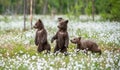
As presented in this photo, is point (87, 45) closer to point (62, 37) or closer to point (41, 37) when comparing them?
point (62, 37)

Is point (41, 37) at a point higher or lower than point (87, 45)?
higher

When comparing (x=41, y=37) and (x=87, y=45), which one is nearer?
(x=41, y=37)

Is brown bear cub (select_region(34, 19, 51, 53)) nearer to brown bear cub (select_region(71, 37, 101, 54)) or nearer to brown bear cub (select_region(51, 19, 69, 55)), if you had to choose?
brown bear cub (select_region(51, 19, 69, 55))

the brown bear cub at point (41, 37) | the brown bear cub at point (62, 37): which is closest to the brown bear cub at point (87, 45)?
the brown bear cub at point (62, 37)


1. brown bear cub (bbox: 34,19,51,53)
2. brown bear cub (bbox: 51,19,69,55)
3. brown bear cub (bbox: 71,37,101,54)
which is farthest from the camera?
brown bear cub (bbox: 71,37,101,54)

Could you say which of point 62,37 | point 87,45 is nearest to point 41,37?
point 62,37

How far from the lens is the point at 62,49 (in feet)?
45.0

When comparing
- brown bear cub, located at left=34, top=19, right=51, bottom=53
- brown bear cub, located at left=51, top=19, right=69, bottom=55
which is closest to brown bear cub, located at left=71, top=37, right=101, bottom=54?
brown bear cub, located at left=51, top=19, right=69, bottom=55

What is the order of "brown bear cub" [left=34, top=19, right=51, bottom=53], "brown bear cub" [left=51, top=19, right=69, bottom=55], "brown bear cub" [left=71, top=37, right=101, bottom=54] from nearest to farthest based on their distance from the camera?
"brown bear cub" [left=51, top=19, right=69, bottom=55] < "brown bear cub" [left=34, top=19, right=51, bottom=53] < "brown bear cub" [left=71, top=37, right=101, bottom=54]

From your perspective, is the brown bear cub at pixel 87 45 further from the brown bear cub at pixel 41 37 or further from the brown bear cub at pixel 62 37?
the brown bear cub at pixel 41 37

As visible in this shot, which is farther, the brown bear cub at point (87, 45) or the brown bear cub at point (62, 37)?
the brown bear cub at point (87, 45)

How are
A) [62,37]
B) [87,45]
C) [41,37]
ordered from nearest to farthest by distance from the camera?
[62,37], [41,37], [87,45]

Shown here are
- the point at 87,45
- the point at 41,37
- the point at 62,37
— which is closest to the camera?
the point at 62,37

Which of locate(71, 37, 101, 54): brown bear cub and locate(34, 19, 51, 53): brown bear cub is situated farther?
locate(71, 37, 101, 54): brown bear cub
